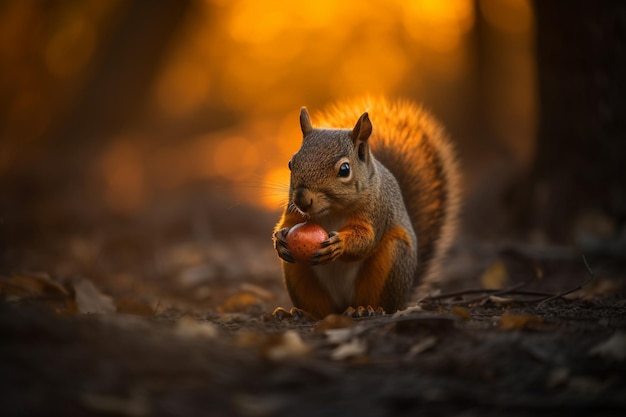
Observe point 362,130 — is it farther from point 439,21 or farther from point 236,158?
point 236,158

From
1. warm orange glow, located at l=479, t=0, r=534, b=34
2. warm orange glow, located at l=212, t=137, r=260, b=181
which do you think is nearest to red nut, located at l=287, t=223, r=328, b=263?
warm orange glow, located at l=479, t=0, r=534, b=34

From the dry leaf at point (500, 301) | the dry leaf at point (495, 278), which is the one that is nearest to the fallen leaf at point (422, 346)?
the dry leaf at point (500, 301)

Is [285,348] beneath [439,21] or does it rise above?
beneath

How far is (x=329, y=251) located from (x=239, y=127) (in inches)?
553

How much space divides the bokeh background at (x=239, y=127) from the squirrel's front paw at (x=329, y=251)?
54 centimetres

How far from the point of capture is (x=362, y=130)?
299 centimetres

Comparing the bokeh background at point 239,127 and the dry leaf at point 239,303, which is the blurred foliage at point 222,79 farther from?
the dry leaf at point 239,303

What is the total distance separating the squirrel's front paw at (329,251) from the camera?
265cm

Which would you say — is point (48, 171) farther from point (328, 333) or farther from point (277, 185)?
point (328, 333)

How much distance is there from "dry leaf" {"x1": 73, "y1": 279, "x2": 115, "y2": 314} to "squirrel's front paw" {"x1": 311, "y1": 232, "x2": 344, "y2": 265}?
0.89 m

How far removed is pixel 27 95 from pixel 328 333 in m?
5.90

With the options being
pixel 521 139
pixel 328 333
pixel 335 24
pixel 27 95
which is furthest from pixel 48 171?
pixel 335 24

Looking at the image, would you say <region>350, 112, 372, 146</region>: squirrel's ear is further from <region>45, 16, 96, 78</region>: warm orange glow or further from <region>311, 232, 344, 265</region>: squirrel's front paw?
<region>45, 16, 96, 78</region>: warm orange glow

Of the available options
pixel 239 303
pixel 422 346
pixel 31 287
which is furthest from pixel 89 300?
pixel 422 346
